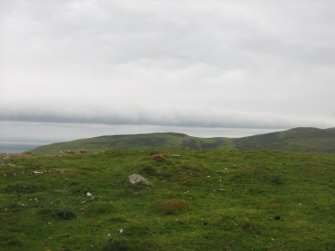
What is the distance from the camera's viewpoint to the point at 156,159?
38.4 metres

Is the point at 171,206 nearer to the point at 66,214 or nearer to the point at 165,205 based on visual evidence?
the point at 165,205

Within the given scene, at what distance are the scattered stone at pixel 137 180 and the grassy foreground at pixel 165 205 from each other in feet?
1.45

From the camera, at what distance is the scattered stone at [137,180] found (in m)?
31.0

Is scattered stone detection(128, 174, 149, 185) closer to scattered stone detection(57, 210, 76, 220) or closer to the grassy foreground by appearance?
the grassy foreground

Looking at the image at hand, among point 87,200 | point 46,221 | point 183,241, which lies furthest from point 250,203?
point 46,221

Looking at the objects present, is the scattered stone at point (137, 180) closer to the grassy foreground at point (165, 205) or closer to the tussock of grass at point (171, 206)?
the grassy foreground at point (165, 205)

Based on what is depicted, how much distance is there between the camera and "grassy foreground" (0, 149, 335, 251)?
20.8 m

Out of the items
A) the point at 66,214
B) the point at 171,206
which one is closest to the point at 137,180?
the point at 171,206

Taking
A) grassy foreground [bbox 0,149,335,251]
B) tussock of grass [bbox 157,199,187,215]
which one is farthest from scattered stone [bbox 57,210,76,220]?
tussock of grass [bbox 157,199,187,215]

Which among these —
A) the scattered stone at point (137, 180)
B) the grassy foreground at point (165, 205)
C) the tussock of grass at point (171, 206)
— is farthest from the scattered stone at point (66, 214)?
the scattered stone at point (137, 180)

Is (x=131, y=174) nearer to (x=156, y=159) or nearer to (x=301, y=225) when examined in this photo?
(x=156, y=159)

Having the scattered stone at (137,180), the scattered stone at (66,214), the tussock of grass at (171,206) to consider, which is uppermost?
the scattered stone at (137,180)

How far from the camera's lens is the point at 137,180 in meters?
31.2

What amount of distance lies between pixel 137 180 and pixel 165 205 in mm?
5813
